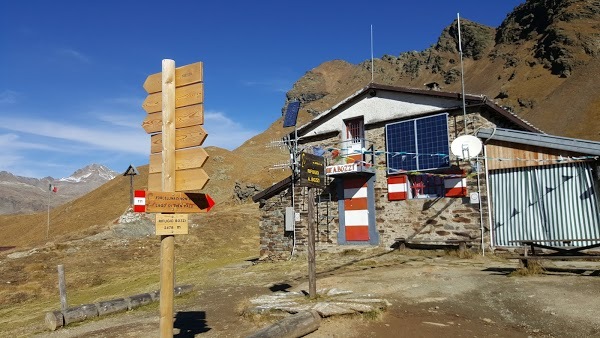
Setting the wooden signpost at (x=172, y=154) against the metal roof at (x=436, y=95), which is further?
the metal roof at (x=436, y=95)

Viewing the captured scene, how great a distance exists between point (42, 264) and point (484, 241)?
22078 mm

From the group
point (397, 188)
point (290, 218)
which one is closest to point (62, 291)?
point (290, 218)

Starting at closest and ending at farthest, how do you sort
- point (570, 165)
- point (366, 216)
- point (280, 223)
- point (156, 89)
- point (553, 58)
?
point (156, 89) < point (570, 165) < point (366, 216) < point (280, 223) < point (553, 58)

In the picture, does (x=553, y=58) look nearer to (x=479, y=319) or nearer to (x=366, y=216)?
(x=366, y=216)

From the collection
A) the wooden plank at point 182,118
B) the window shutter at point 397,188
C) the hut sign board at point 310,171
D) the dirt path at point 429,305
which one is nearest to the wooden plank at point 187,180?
the wooden plank at point 182,118

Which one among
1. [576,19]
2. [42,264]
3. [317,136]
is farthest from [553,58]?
[42,264]

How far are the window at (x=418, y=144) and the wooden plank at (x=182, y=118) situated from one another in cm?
1186

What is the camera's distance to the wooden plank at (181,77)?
16.7 feet

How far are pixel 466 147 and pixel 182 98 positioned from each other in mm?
11644

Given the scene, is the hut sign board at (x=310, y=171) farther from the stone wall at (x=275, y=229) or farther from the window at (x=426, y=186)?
the stone wall at (x=275, y=229)

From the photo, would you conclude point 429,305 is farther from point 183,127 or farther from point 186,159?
point 183,127

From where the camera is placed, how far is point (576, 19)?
96.6 meters

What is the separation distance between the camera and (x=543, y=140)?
13.5 metres

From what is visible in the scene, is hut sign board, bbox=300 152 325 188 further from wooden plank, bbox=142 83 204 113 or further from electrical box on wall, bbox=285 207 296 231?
electrical box on wall, bbox=285 207 296 231
